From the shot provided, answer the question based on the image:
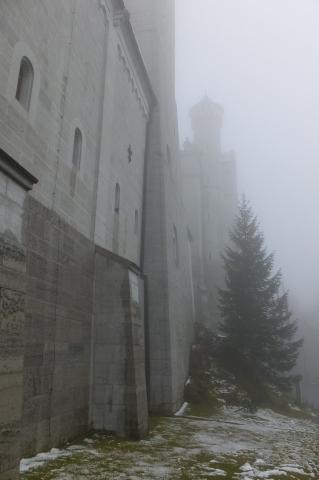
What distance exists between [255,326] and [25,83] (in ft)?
56.2

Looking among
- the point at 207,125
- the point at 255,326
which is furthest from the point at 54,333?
the point at 207,125

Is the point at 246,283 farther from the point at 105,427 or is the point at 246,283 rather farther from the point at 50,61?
the point at 50,61

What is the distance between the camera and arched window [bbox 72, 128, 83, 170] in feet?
30.5

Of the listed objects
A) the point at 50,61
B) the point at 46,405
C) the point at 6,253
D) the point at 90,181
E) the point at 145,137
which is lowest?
the point at 46,405

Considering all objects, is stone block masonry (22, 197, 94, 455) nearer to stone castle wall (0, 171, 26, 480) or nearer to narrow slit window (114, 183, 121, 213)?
stone castle wall (0, 171, 26, 480)

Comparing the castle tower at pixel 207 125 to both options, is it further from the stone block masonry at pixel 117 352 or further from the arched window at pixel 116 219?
the stone block masonry at pixel 117 352

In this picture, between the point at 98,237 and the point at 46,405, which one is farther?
the point at 98,237

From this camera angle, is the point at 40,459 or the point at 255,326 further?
the point at 255,326

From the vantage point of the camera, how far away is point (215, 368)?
1897 cm

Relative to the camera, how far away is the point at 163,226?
1578 centimetres

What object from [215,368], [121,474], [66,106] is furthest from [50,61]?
[215,368]

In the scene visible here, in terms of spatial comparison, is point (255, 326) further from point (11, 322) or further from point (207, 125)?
point (207, 125)

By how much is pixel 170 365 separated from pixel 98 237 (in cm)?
563

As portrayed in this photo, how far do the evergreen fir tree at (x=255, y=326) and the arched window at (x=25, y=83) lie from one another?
635 inches
